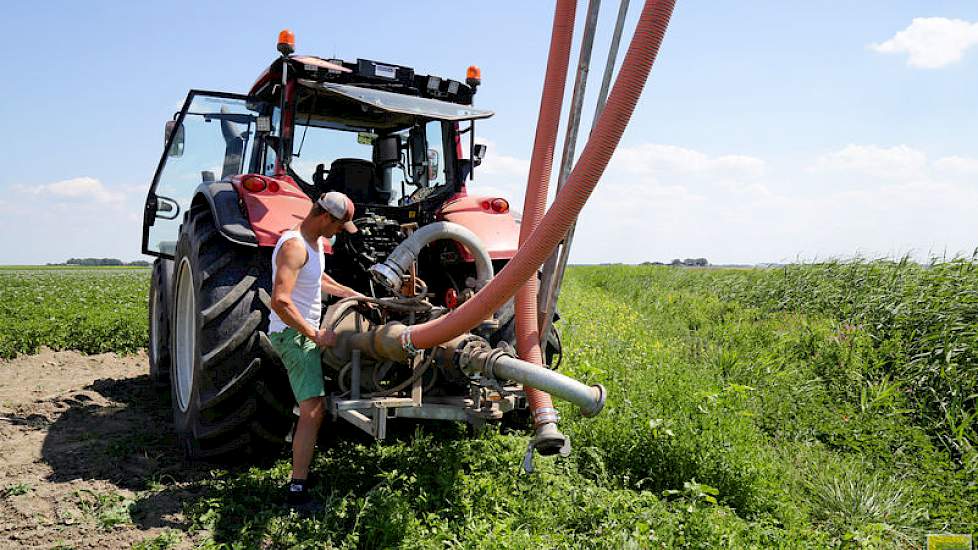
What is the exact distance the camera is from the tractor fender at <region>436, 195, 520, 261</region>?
14.7 ft

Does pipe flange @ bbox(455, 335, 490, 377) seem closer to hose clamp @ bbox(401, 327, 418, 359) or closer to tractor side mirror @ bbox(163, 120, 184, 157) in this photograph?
hose clamp @ bbox(401, 327, 418, 359)

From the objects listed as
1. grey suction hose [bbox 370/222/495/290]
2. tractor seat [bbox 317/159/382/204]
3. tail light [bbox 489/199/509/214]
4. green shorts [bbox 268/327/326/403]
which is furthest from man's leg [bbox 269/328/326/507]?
tail light [bbox 489/199/509/214]

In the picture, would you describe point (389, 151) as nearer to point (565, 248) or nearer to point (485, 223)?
point (485, 223)

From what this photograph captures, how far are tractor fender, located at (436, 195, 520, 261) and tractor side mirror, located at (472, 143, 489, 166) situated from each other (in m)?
0.46

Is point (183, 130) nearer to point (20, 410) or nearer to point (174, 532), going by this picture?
point (20, 410)

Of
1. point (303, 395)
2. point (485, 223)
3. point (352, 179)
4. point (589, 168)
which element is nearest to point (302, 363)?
point (303, 395)

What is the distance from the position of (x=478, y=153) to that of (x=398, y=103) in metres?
1.10

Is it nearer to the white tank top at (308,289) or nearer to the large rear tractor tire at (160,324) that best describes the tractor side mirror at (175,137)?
the large rear tractor tire at (160,324)

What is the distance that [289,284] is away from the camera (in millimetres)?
3588

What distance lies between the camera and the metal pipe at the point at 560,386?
3.01 metres

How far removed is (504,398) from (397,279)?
0.82m

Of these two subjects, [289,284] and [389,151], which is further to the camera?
[389,151]

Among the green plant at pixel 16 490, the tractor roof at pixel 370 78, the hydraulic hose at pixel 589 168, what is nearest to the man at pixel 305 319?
the hydraulic hose at pixel 589 168

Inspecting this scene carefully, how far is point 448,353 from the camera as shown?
3.67 metres
